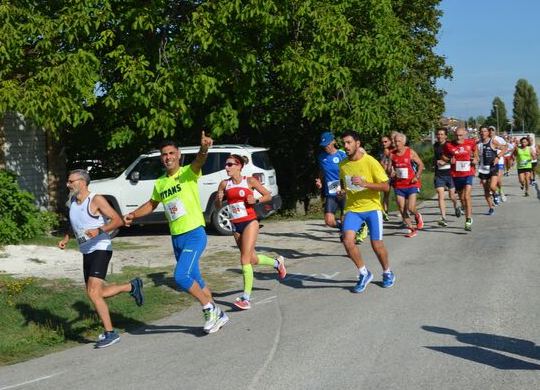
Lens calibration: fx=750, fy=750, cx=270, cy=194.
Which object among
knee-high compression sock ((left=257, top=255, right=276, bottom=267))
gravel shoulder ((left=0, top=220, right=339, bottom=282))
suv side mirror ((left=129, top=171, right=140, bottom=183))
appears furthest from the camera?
suv side mirror ((left=129, top=171, right=140, bottom=183))

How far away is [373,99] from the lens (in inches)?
683

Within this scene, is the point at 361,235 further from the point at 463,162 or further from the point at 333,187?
the point at 463,162

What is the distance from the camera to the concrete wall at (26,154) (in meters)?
16.4

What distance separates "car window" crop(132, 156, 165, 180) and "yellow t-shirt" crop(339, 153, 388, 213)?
7369 mm

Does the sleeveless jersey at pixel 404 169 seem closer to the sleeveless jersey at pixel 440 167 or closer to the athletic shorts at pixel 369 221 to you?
the sleeveless jersey at pixel 440 167

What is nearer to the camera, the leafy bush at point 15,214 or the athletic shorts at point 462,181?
the leafy bush at point 15,214

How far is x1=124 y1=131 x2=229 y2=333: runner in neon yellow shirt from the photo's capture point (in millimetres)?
7270

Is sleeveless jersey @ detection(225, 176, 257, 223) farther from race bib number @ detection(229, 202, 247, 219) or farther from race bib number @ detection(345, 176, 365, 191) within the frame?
Result: race bib number @ detection(345, 176, 365, 191)

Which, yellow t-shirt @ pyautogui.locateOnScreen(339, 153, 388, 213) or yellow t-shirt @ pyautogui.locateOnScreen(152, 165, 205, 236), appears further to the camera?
yellow t-shirt @ pyautogui.locateOnScreen(339, 153, 388, 213)

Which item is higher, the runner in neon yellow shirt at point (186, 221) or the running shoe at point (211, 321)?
the runner in neon yellow shirt at point (186, 221)

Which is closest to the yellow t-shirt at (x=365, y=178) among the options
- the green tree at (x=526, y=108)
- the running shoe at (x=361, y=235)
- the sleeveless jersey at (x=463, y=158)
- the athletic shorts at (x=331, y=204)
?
the athletic shorts at (x=331, y=204)

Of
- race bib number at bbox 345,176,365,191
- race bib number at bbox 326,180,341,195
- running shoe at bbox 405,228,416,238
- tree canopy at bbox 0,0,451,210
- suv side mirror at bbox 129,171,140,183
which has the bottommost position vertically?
running shoe at bbox 405,228,416,238

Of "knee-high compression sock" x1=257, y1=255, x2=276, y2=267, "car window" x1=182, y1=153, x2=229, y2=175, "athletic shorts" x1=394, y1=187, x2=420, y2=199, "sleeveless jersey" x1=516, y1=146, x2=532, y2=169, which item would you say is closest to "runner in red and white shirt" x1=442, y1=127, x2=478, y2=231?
"athletic shorts" x1=394, y1=187, x2=420, y2=199

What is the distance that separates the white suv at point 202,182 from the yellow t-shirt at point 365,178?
6.11 m
